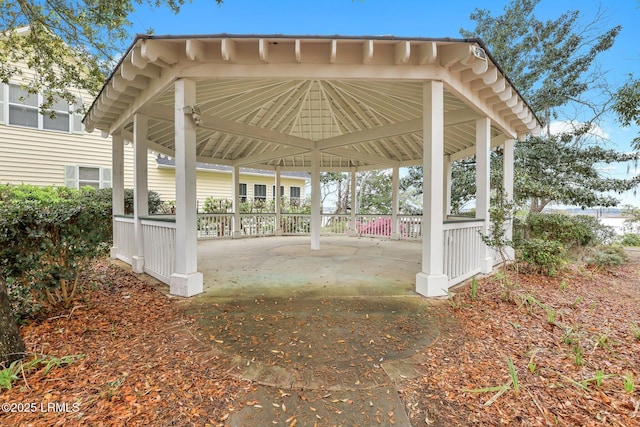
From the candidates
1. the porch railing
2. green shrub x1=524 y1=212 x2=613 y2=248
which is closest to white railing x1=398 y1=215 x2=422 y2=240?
the porch railing

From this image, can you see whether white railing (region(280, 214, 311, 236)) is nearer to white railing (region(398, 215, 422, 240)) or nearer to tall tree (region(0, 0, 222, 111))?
white railing (region(398, 215, 422, 240))

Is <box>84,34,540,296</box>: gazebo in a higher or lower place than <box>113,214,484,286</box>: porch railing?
higher

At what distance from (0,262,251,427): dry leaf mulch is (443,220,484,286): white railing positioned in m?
3.39

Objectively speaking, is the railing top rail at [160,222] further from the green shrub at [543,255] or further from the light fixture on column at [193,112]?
the green shrub at [543,255]

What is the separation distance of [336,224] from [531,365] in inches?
382

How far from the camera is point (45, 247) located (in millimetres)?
3035

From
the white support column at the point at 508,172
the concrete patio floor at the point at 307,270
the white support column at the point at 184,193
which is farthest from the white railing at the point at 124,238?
the white support column at the point at 508,172

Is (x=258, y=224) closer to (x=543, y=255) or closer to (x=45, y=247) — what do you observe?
(x=45, y=247)

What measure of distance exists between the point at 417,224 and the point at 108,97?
8.95m

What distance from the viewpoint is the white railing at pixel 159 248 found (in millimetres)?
4121

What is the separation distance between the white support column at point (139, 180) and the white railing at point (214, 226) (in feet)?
15.7

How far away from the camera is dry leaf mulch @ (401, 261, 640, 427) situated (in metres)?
1.75

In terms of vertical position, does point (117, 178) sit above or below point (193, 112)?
below

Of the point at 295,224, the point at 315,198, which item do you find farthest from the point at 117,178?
the point at 295,224
